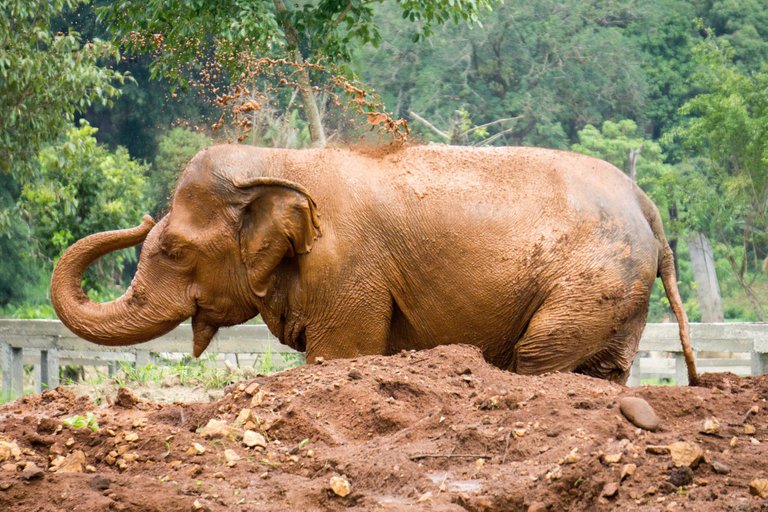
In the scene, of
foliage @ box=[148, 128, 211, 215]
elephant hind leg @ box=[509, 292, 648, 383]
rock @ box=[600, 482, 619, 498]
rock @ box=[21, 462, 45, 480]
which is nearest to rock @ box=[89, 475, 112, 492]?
rock @ box=[21, 462, 45, 480]

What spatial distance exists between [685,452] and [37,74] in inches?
423

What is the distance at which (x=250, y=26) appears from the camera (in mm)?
11648

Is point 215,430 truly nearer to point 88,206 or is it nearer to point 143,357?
point 143,357

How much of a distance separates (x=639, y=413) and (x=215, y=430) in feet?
5.65

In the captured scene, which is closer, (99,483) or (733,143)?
(99,483)

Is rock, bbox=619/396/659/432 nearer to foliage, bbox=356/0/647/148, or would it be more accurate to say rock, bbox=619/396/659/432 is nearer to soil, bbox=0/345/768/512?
soil, bbox=0/345/768/512

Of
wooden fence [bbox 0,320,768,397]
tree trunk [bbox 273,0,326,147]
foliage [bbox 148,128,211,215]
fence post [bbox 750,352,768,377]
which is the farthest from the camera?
foliage [bbox 148,128,211,215]

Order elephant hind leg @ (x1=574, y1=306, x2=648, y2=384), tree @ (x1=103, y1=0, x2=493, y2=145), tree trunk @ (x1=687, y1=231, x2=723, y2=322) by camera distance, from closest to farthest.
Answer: elephant hind leg @ (x1=574, y1=306, x2=648, y2=384) < tree @ (x1=103, y1=0, x2=493, y2=145) < tree trunk @ (x1=687, y1=231, x2=723, y2=322)

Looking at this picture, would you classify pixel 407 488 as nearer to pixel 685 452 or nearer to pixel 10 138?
pixel 685 452

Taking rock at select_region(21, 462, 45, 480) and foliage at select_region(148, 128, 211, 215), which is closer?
rock at select_region(21, 462, 45, 480)

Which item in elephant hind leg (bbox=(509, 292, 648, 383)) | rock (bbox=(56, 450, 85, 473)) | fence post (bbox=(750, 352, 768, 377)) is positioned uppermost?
rock (bbox=(56, 450, 85, 473))

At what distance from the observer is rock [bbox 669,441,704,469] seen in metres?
4.21

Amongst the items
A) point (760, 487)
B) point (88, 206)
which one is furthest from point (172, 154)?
point (760, 487)

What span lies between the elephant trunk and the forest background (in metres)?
1.03
